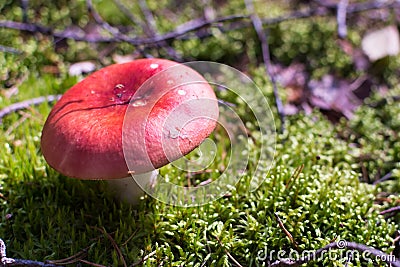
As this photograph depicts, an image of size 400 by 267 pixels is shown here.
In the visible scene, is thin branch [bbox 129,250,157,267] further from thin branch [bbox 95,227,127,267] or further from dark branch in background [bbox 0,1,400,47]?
dark branch in background [bbox 0,1,400,47]

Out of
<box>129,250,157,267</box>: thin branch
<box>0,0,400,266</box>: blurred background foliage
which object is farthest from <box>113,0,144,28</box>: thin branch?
<box>129,250,157,267</box>: thin branch

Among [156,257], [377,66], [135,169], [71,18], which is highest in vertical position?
[377,66]

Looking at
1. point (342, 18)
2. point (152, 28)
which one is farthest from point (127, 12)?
point (342, 18)

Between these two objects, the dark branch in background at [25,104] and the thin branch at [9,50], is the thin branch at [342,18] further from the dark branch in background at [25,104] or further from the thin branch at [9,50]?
the thin branch at [9,50]

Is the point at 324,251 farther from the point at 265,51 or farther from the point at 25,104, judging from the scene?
the point at 25,104

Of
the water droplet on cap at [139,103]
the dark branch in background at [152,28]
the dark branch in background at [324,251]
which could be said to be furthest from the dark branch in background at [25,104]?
the dark branch in background at [324,251]

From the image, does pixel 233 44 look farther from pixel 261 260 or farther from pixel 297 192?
pixel 261 260

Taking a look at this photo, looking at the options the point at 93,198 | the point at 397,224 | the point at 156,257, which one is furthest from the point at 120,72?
the point at 397,224
